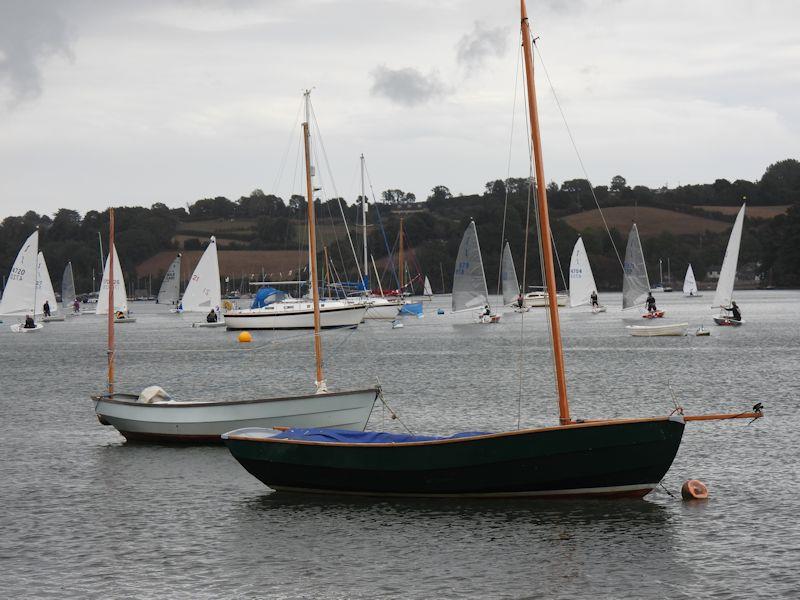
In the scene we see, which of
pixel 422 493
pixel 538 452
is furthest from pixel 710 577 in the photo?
pixel 422 493

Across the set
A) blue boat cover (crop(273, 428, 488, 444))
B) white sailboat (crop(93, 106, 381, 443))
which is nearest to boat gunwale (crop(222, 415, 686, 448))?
blue boat cover (crop(273, 428, 488, 444))

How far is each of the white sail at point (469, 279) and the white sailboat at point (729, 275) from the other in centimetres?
2190

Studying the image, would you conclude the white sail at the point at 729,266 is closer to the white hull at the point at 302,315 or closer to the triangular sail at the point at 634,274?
the triangular sail at the point at 634,274

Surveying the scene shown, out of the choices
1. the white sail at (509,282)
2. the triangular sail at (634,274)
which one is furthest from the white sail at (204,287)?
the triangular sail at (634,274)

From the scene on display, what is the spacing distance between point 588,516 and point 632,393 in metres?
23.2

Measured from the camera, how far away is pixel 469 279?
347 ft

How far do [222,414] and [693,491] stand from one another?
45.5 ft

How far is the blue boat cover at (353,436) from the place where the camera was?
953 inches

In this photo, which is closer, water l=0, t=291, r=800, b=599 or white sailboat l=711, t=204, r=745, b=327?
water l=0, t=291, r=800, b=599

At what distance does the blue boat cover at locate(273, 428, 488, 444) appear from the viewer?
24.2 meters

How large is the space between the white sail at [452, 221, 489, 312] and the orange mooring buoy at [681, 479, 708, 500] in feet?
252

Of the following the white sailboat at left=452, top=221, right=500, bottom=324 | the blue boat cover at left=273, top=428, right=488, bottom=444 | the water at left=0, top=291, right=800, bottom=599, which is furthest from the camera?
the white sailboat at left=452, top=221, right=500, bottom=324

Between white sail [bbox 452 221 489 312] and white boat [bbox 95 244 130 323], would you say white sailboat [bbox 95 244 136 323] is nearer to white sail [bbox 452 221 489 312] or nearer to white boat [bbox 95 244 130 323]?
white boat [bbox 95 244 130 323]

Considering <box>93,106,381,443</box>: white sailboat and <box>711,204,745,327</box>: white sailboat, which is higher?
<box>711,204,745,327</box>: white sailboat
